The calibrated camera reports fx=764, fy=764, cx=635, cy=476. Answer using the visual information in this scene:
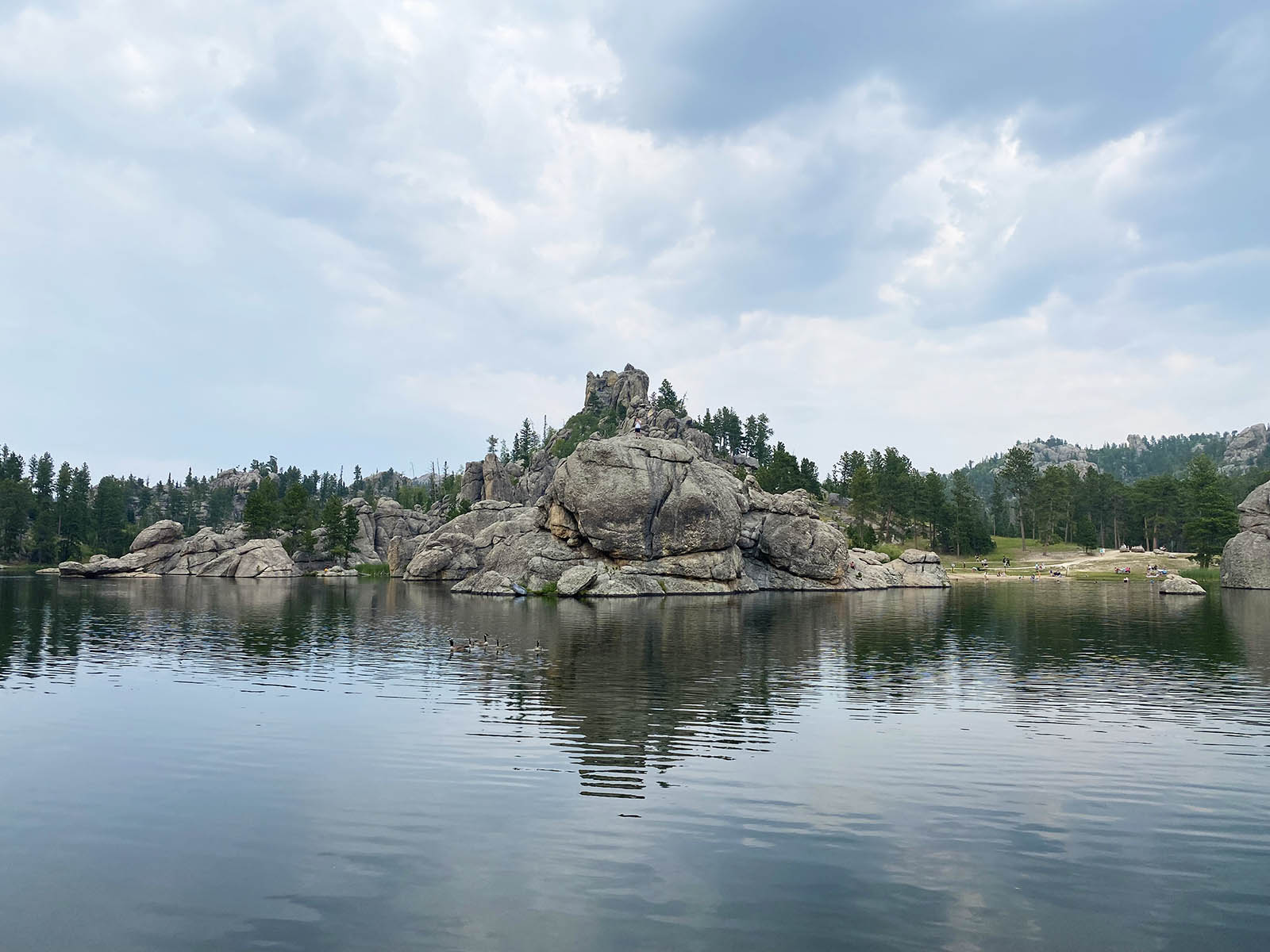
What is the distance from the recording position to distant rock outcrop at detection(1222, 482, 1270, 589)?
101m

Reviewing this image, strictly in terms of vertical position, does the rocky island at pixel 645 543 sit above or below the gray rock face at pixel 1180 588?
above

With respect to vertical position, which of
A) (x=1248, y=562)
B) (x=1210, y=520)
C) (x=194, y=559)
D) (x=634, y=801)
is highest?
(x=1210, y=520)

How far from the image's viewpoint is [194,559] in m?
152

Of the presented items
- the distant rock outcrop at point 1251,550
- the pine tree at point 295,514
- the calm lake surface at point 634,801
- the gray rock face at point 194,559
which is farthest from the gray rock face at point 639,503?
the pine tree at point 295,514

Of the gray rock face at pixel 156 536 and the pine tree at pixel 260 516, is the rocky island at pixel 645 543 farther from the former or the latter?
Answer: the pine tree at pixel 260 516

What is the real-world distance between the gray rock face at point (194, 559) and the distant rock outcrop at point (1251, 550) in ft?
492

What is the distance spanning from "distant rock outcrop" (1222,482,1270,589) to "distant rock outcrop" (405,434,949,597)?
121 ft

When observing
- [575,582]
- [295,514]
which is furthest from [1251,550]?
[295,514]

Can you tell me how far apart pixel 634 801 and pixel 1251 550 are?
387 feet

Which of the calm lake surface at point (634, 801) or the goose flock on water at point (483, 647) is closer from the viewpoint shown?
the calm lake surface at point (634, 801)

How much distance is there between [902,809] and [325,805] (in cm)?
1254

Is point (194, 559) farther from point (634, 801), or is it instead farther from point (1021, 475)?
point (1021, 475)

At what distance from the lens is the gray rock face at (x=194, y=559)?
137 meters

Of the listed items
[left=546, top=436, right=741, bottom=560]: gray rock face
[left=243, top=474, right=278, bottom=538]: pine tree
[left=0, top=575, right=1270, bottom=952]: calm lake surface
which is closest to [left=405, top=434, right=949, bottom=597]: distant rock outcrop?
[left=546, top=436, right=741, bottom=560]: gray rock face
